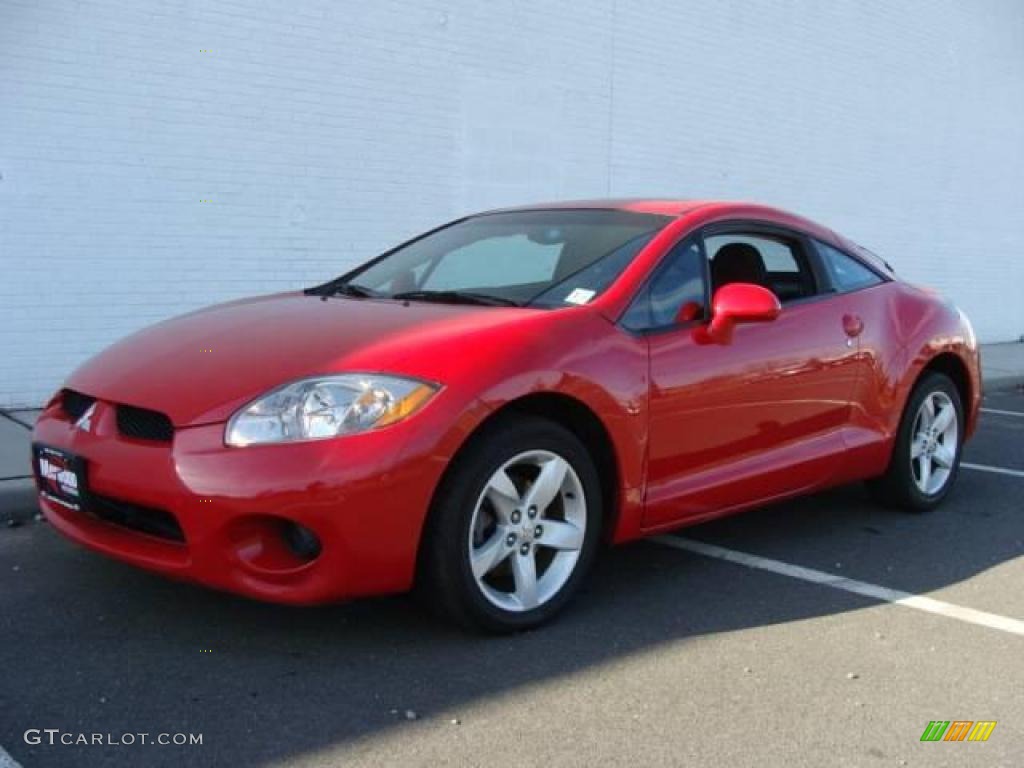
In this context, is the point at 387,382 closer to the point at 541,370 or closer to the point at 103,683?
the point at 541,370

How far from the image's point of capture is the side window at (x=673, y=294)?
4027mm

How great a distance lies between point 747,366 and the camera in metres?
4.29

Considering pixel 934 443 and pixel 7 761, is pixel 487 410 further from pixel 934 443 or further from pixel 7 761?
pixel 934 443

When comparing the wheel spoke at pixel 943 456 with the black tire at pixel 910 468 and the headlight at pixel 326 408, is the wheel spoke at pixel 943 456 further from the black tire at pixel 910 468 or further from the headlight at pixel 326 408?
the headlight at pixel 326 408

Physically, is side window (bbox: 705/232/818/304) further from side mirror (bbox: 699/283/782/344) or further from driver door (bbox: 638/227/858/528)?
side mirror (bbox: 699/283/782/344)

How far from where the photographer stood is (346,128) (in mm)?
8617

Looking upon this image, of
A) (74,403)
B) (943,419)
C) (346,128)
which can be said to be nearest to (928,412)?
(943,419)

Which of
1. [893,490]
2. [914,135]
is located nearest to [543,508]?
[893,490]

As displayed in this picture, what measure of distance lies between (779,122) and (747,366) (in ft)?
30.3

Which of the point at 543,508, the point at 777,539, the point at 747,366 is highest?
the point at 747,366

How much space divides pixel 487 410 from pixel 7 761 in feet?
5.44

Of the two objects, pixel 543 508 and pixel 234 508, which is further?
pixel 543 508

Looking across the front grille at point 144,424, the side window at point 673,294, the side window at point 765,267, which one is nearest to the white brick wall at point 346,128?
the front grille at point 144,424

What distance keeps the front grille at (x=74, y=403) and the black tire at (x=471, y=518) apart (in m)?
1.31
